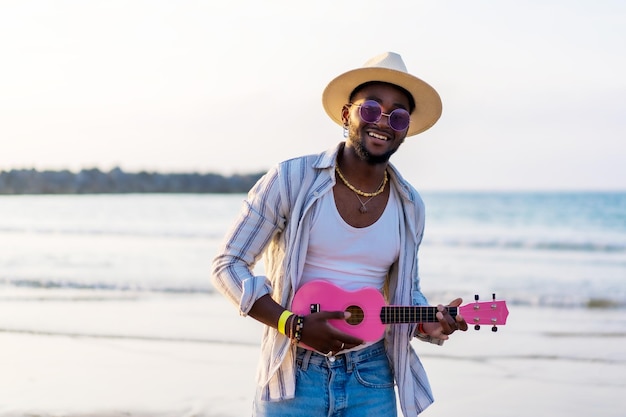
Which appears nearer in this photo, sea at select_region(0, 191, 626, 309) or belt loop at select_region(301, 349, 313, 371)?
belt loop at select_region(301, 349, 313, 371)

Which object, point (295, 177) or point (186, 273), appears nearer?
point (295, 177)

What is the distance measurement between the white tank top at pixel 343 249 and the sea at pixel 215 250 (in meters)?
0.38

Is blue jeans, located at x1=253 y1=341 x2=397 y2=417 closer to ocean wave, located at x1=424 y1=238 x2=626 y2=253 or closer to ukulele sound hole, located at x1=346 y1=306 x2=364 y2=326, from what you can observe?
ukulele sound hole, located at x1=346 y1=306 x2=364 y2=326

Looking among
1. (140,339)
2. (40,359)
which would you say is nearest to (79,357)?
(40,359)

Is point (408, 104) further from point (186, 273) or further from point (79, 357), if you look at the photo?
point (186, 273)

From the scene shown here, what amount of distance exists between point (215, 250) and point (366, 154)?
1428 centimetres

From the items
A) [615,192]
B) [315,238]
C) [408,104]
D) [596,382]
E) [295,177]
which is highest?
[615,192]

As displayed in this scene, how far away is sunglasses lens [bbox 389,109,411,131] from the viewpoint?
10.6 feet

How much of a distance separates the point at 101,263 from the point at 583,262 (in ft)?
25.5

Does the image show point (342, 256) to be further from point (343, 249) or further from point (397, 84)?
point (397, 84)

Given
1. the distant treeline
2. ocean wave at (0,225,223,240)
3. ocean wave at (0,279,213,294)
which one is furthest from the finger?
the distant treeline

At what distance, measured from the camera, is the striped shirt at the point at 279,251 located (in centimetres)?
313

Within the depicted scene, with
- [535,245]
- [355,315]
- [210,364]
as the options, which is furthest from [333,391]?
[535,245]

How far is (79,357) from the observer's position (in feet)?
23.5
